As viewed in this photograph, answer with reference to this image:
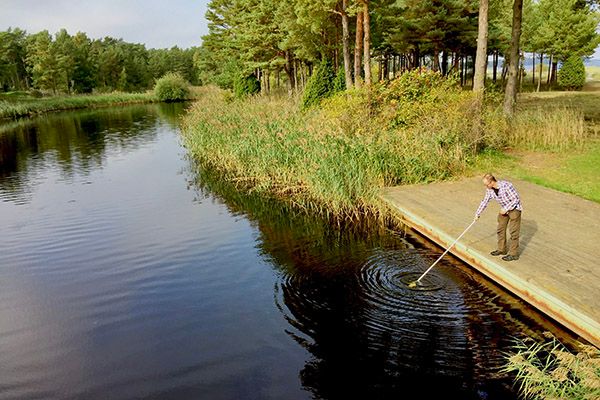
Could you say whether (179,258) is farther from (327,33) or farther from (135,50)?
(135,50)

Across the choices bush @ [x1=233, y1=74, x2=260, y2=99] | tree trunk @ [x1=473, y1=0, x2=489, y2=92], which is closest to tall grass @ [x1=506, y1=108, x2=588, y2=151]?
tree trunk @ [x1=473, y1=0, x2=489, y2=92]

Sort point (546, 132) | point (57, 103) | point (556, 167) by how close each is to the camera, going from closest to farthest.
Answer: point (556, 167), point (546, 132), point (57, 103)

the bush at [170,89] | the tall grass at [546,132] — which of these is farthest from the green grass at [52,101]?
the tall grass at [546,132]

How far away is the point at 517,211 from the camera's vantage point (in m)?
6.60

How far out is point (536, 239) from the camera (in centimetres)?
758

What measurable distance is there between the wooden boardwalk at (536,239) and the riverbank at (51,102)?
4680 cm

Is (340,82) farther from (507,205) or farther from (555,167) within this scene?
(507,205)

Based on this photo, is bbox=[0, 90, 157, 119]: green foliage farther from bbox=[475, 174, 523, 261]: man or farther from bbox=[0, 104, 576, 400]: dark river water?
bbox=[475, 174, 523, 261]: man

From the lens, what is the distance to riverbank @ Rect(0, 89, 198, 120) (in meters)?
46.1

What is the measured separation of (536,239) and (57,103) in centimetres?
5826

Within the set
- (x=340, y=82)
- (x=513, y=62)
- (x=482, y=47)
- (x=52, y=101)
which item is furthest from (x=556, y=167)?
(x=52, y=101)

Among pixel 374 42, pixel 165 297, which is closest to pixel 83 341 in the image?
pixel 165 297

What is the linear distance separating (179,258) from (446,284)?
5.09 metres

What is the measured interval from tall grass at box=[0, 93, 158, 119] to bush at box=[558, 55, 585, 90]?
50438 mm
